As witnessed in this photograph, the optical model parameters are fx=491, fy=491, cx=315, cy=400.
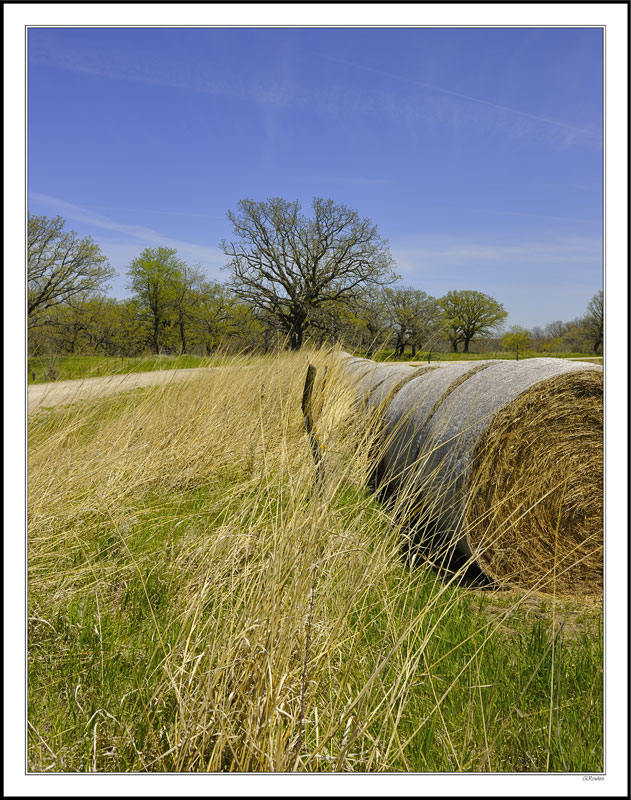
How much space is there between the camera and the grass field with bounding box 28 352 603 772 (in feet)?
4.32

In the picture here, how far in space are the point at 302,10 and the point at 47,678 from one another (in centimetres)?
240

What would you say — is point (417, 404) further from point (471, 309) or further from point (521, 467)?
point (471, 309)

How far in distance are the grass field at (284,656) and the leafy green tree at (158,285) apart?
1512 centimetres

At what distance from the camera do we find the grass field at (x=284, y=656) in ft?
4.32

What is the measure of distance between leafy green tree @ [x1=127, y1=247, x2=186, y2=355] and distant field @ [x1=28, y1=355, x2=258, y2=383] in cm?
1110

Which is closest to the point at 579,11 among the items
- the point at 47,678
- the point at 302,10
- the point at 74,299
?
the point at 302,10

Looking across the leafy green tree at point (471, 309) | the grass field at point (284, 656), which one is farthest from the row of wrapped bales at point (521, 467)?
the leafy green tree at point (471, 309)

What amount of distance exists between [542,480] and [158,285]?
22145 millimetres

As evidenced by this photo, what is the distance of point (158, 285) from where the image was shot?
22.6m

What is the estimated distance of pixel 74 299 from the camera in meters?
22.8

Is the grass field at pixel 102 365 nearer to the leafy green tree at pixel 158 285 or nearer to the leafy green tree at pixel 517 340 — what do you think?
the leafy green tree at pixel 158 285

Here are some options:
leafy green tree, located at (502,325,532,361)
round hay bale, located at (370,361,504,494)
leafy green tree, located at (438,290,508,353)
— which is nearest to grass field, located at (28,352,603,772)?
round hay bale, located at (370,361,504,494)
